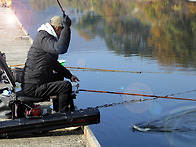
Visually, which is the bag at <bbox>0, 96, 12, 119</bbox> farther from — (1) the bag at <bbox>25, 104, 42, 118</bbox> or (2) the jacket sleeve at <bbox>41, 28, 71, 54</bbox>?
(2) the jacket sleeve at <bbox>41, 28, 71, 54</bbox>

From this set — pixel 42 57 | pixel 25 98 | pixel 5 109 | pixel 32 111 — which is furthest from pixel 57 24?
pixel 5 109

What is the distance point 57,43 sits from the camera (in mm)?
6270

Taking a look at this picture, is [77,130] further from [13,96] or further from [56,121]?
[13,96]

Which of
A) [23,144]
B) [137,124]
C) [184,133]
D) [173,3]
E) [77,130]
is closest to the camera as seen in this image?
[23,144]

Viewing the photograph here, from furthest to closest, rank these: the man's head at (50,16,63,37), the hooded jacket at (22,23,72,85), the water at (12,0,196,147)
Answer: the water at (12,0,196,147) → the man's head at (50,16,63,37) → the hooded jacket at (22,23,72,85)

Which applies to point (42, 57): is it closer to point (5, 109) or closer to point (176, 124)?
point (5, 109)

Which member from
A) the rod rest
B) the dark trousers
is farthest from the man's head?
the rod rest

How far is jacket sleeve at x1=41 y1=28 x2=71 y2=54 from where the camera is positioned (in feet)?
20.4

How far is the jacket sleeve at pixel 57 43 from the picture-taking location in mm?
6207

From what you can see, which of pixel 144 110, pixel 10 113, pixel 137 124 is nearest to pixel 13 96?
pixel 10 113

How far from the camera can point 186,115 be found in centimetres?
1052

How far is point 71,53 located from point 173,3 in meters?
50.5

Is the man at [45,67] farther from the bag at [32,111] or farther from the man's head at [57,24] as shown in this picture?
the bag at [32,111]

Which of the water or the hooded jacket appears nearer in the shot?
the hooded jacket
